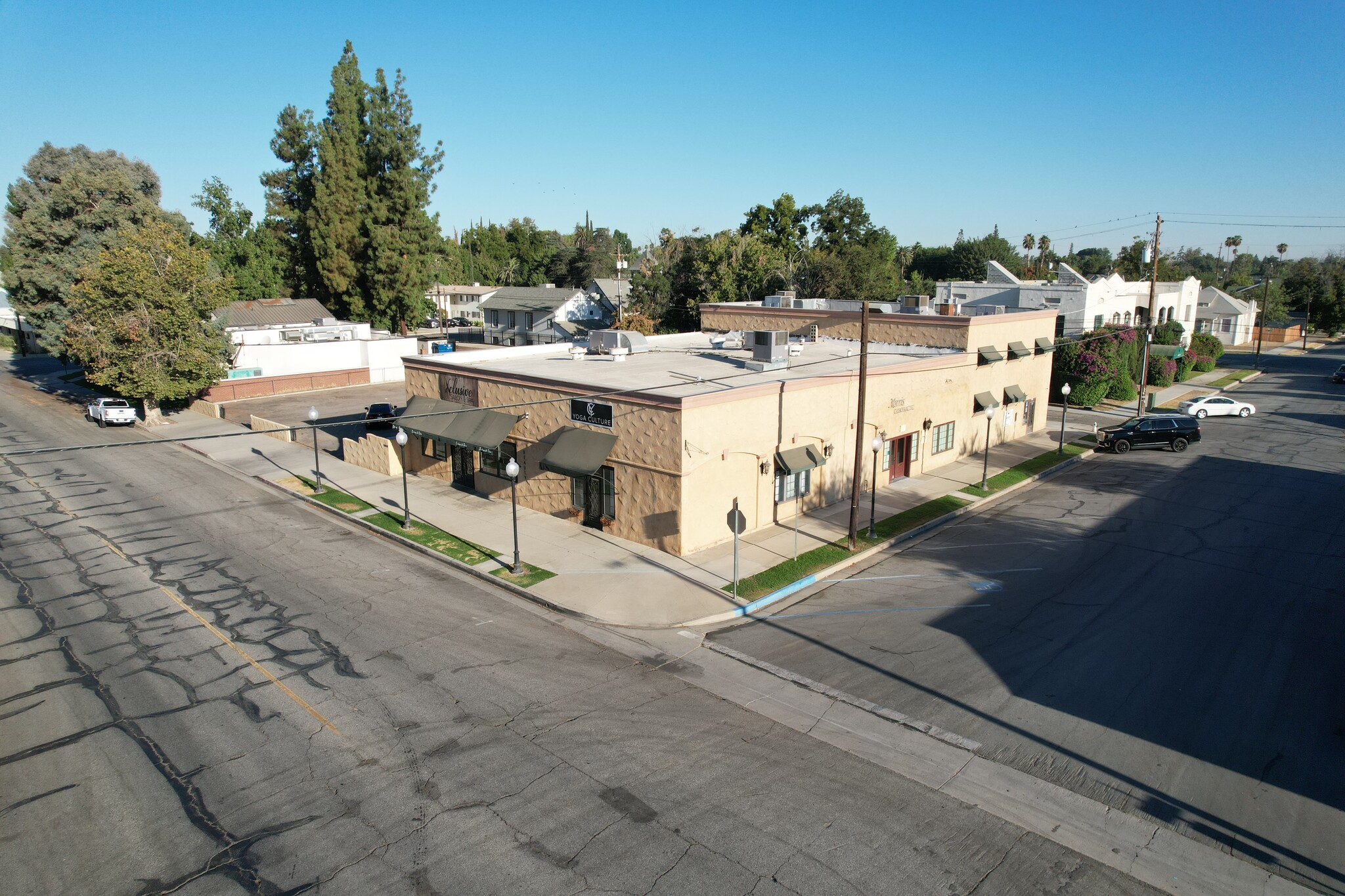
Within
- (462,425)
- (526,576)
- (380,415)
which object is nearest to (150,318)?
(380,415)

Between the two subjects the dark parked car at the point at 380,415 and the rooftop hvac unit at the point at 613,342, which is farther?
the dark parked car at the point at 380,415

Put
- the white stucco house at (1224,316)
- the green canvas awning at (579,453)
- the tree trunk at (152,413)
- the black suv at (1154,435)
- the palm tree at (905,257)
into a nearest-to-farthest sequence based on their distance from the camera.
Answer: the green canvas awning at (579,453), the black suv at (1154,435), the tree trunk at (152,413), the white stucco house at (1224,316), the palm tree at (905,257)

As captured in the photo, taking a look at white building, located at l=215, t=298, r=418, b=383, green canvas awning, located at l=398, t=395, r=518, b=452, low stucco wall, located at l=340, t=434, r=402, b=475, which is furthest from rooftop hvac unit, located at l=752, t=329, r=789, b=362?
white building, located at l=215, t=298, r=418, b=383

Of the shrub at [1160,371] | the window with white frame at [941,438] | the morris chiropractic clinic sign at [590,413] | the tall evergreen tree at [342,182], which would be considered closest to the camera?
the morris chiropractic clinic sign at [590,413]

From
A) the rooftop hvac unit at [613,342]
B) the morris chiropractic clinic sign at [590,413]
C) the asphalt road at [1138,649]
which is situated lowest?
the asphalt road at [1138,649]

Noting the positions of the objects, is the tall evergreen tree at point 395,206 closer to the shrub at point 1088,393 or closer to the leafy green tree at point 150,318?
the leafy green tree at point 150,318

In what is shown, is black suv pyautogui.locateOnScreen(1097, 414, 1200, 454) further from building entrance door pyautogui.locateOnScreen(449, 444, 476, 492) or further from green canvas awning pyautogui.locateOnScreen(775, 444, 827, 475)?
building entrance door pyautogui.locateOnScreen(449, 444, 476, 492)

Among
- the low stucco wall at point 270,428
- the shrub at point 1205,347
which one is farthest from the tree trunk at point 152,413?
the shrub at point 1205,347
